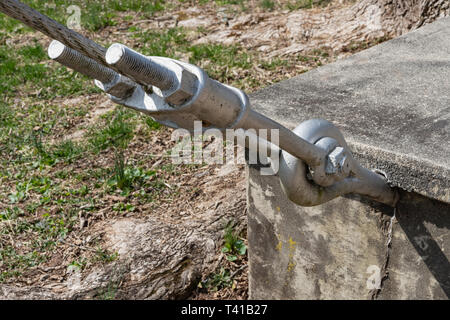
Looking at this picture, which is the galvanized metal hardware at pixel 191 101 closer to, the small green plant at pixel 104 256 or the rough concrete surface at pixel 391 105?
the rough concrete surface at pixel 391 105

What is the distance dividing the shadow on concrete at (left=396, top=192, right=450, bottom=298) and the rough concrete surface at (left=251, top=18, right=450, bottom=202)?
0.11 meters

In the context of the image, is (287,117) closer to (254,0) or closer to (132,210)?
(132,210)

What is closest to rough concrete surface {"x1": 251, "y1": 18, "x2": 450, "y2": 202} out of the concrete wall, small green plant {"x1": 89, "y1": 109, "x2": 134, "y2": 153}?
the concrete wall

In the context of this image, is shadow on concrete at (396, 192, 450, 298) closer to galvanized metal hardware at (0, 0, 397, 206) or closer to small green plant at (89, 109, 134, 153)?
galvanized metal hardware at (0, 0, 397, 206)

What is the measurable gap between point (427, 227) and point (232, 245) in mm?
1100

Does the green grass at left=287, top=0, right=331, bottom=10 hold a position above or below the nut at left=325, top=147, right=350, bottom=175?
above

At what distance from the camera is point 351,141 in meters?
1.83

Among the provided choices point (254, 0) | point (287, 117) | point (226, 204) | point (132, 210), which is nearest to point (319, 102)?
point (287, 117)

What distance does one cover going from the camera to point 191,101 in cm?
107

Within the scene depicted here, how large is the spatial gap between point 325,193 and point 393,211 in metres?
0.44

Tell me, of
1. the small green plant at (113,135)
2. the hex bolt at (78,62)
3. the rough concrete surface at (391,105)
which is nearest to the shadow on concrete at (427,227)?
the rough concrete surface at (391,105)

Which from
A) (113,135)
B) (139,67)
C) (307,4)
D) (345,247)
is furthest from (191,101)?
(307,4)

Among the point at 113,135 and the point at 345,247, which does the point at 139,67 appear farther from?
the point at 113,135

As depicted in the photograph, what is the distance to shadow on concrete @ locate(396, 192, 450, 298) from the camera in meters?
1.79
